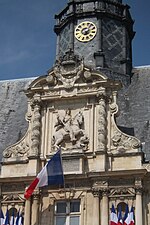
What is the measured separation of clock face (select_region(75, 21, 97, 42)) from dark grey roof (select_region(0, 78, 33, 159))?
3.95 meters

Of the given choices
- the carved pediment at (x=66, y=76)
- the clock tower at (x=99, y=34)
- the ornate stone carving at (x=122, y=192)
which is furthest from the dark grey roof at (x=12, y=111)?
the ornate stone carving at (x=122, y=192)

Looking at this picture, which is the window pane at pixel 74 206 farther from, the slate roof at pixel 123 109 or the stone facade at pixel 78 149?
the slate roof at pixel 123 109

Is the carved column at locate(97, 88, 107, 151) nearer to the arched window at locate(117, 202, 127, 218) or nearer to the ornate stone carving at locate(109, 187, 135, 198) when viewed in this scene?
the ornate stone carving at locate(109, 187, 135, 198)

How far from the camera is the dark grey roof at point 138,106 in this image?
87.8 feet

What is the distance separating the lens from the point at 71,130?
1022 inches

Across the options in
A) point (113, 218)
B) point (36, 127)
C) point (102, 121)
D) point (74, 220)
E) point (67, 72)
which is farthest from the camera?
point (67, 72)

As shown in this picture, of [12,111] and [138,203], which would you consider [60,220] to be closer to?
[138,203]

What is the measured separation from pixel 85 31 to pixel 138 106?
6.13 metres

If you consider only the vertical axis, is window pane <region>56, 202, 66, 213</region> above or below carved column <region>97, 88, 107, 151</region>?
below

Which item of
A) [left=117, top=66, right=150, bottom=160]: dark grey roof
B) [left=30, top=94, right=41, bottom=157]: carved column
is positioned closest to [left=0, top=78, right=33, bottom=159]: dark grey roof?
[left=30, top=94, right=41, bottom=157]: carved column

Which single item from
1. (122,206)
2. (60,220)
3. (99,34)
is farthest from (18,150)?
(99,34)

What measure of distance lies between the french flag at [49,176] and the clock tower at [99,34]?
7.72 meters

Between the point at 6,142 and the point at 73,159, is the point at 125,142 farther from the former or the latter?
the point at 6,142

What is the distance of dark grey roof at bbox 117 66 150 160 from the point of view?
87.8 feet
